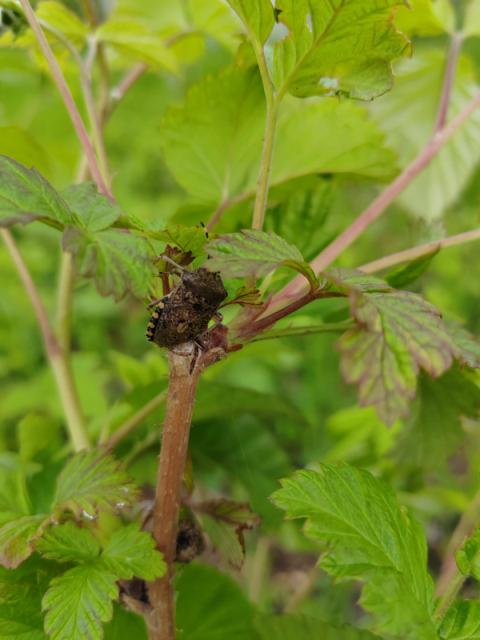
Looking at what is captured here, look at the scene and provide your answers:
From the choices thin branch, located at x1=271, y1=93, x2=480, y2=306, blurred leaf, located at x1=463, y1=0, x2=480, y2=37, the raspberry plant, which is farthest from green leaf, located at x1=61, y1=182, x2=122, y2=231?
blurred leaf, located at x1=463, y1=0, x2=480, y2=37

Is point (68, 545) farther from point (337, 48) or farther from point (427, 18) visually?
point (427, 18)

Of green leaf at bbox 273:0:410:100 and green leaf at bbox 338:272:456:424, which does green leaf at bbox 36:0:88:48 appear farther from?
green leaf at bbox 338:272:456:424

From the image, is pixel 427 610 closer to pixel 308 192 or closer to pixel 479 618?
pixel 479 618

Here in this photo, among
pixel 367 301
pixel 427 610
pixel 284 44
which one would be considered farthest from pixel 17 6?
pixel 427 610

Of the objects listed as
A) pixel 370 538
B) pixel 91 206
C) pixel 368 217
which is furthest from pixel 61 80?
pixel 370 538

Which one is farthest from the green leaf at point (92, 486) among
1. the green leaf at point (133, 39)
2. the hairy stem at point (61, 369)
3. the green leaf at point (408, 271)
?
the green leaf at point (133, 39)

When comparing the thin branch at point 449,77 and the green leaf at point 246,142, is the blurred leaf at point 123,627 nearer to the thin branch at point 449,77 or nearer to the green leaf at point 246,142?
the green leaf at point 246,142
